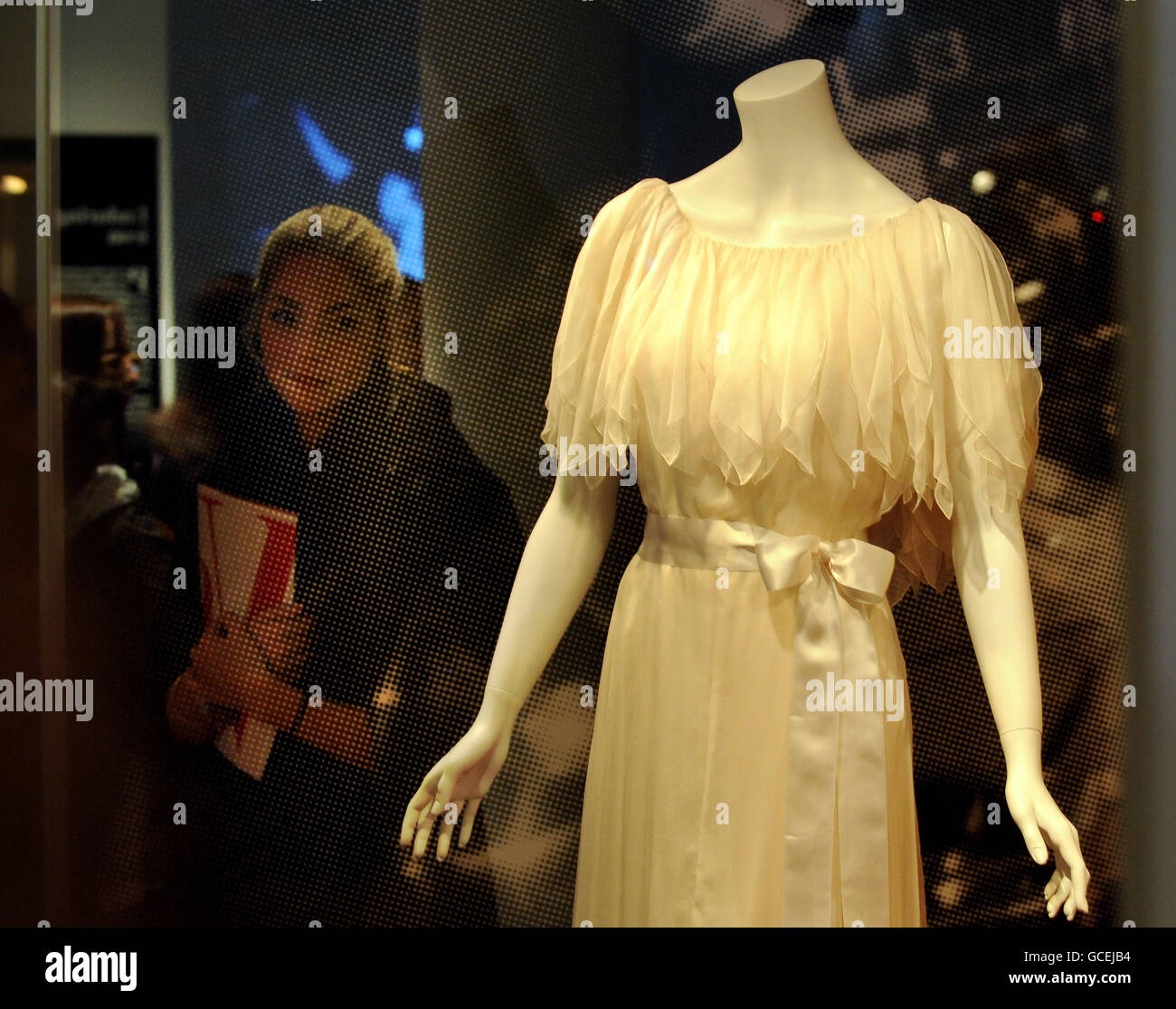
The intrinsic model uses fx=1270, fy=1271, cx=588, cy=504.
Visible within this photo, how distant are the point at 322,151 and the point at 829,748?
3.75 ft

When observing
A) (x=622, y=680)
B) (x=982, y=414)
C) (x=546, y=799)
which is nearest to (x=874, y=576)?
(x=982, y=414)

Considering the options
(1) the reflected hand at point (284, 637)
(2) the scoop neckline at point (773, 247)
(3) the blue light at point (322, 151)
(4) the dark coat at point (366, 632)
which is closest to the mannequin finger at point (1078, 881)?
(2) the scoop neckline at point (773, 247)

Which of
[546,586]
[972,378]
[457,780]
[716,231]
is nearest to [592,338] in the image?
[716,231]

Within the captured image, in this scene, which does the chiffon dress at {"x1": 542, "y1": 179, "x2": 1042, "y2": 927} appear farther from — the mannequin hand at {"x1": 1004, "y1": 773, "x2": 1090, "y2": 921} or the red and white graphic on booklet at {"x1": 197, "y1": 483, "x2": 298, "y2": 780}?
the red and white graphic on booklet at {"x1": 197, "y1": 483, "x2": 298, "y2": 780}

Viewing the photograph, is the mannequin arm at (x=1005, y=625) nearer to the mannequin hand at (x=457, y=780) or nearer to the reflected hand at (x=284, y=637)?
the mannequin hand at (x=457, y=780)

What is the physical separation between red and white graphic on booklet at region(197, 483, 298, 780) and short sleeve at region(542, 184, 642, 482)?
57cm

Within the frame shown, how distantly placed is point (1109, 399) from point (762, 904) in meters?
0.94

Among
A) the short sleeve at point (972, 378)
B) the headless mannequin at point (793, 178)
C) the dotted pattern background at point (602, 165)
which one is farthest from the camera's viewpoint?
the dotted pattern background at point (602, 165)

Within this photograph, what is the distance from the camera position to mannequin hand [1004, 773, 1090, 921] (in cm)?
127

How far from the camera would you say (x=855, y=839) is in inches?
56.4

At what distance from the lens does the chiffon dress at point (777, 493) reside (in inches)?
56.1

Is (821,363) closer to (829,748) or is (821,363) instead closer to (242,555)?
(829,748)

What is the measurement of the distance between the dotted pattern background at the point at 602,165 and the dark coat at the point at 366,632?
2 centimetres

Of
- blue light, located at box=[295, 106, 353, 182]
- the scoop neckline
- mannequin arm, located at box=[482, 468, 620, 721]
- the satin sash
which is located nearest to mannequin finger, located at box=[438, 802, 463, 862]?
mannequin arm, located at box=[482, 468, 620, 721]
